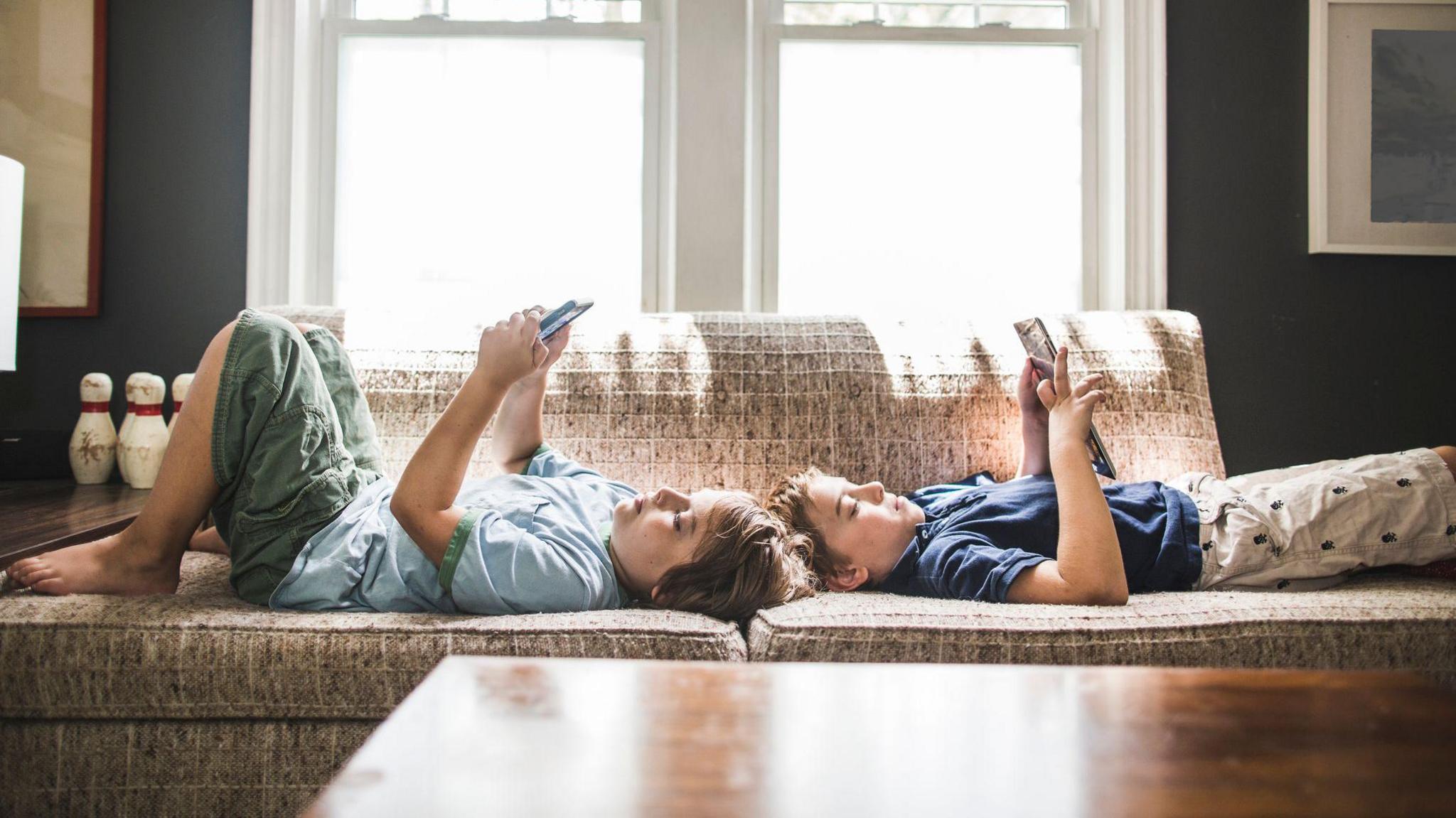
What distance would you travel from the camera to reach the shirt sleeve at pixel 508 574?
4.05 ft

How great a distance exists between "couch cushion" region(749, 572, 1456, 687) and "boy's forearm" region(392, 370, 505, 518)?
0.47 meters

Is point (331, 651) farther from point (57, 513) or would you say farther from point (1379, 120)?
point (1379, 120)

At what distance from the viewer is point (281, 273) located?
240cm

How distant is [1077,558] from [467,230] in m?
1.84

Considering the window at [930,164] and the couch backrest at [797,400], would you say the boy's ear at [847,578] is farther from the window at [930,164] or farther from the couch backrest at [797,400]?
the window at [930,164]

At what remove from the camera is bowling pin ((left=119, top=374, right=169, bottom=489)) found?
2.04 m

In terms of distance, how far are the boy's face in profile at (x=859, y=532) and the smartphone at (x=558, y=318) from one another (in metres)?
0.51

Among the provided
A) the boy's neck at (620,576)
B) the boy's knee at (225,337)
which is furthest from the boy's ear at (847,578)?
the boy's knee at (225,337)

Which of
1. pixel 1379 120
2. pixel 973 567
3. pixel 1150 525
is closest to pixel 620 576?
pixel 973 567

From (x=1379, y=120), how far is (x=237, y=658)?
9.55ft

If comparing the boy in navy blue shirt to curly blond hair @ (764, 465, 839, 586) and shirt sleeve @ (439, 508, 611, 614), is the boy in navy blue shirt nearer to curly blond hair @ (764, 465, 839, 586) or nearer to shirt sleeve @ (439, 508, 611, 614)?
curly blond hair @ (764, 465, 839, 586)

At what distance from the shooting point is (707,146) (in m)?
2.40

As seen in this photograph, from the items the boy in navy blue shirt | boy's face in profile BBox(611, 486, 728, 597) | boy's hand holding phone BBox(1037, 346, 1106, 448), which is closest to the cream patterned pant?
the boy in navy blue shirt

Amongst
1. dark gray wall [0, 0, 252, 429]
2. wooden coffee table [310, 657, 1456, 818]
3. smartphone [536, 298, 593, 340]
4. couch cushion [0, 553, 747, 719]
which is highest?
dark gray wall [0, 0, 252, 429]
